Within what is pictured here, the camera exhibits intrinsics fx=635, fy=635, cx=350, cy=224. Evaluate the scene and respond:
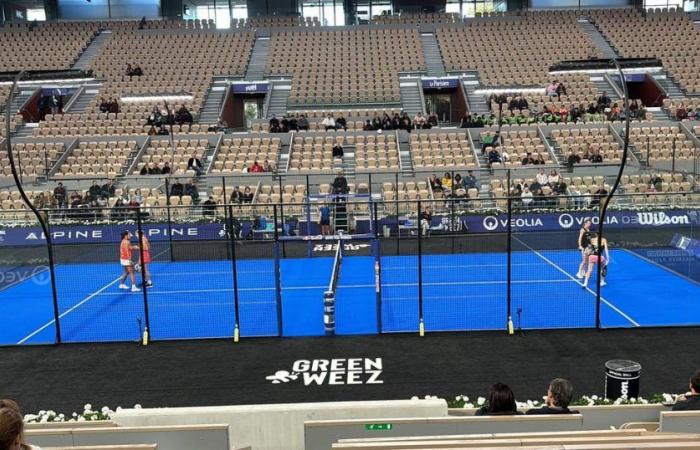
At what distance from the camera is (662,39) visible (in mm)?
44969

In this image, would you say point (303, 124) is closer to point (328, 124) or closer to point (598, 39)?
point (328, 124)

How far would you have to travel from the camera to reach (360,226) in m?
25.2

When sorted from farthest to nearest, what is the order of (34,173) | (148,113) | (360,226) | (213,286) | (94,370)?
(148,113)
(34,173)
(360,226)
(213,286)
(94,370)

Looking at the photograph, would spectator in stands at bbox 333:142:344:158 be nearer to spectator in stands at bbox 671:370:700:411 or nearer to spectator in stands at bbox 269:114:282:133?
spectator in stands at bbox 269:114:282:133

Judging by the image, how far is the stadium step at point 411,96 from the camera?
38956 mm

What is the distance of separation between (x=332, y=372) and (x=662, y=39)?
1690 inches

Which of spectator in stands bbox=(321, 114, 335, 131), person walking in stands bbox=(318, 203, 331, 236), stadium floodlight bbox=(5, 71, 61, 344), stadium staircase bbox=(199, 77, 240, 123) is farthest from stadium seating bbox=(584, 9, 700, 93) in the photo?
stadium floodlight bbox=(5, 71, 61, 344)

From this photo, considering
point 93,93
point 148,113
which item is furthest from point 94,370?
point 93,93

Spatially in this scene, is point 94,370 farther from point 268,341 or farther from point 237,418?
point 237,418

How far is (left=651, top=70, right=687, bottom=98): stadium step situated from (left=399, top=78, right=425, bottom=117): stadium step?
1476cm

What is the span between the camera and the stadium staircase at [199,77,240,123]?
38406mm

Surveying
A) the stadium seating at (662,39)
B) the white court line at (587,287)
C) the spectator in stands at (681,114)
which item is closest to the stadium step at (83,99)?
the white court line at (587,287)

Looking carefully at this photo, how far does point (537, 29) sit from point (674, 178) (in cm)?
2496

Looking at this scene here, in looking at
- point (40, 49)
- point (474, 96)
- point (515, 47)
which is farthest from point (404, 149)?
point (40, 49)
